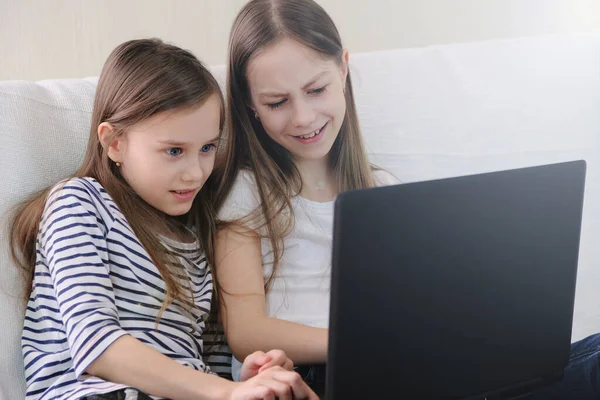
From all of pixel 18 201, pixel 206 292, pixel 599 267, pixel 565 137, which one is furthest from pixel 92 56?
pixel 599 267

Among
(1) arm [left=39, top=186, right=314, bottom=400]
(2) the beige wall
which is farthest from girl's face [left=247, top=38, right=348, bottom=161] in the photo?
(2) the beige wall

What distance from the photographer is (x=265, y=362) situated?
963 mm

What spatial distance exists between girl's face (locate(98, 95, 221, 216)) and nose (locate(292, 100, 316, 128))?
127mm

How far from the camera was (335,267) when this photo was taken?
2.27 feet

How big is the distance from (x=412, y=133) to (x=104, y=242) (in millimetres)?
640

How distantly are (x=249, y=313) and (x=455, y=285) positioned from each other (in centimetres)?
43

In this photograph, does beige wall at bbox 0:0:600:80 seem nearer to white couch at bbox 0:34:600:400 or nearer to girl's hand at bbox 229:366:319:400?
white couch at bbox 0:34:600:400

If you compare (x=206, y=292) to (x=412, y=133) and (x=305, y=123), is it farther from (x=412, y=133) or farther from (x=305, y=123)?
(x=412, y=133)

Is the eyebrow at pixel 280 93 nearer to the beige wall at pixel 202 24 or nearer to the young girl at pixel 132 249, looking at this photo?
the young girl at pixel 132 249

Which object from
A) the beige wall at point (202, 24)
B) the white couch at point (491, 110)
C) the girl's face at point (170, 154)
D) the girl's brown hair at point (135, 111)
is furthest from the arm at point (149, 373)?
the beige wall at point (202, 24)

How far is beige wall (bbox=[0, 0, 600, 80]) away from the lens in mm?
1571

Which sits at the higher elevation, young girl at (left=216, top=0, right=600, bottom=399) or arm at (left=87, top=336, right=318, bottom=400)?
young girl at (left=216, top=0, right=600, bottom=399)

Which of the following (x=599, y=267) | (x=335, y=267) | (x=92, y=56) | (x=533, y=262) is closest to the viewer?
(x=335, y=267)

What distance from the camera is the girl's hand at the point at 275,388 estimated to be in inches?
32.9
